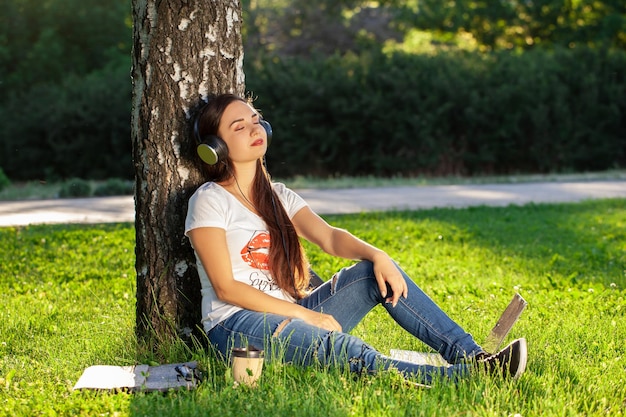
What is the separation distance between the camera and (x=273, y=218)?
14.1ft

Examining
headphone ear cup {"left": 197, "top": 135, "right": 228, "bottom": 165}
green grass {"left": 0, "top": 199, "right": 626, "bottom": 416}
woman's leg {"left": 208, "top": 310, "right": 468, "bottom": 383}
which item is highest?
headphone ear cup {"left": 197, "top": 135, "right": 228, "bottom": 165}

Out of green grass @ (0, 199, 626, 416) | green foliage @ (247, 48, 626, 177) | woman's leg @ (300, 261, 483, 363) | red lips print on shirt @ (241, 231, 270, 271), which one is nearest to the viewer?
green grass @ (0, 199, 626, 416)

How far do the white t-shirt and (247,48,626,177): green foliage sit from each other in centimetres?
1193

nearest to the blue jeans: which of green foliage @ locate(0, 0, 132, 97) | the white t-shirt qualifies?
the white t-shirt

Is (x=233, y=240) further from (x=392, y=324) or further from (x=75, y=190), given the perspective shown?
(x=75, y=190)

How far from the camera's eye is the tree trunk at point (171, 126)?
4402 mm

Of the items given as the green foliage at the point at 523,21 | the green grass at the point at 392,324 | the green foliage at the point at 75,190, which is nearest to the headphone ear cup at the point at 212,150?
the green grass at the point at 392,324

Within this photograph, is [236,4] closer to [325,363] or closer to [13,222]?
[325,363]

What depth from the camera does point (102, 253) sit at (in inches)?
305

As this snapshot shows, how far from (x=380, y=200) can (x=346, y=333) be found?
26.2 feet

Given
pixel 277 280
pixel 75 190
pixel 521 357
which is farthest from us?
pixel 75 190

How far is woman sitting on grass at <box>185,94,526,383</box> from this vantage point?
388 cm

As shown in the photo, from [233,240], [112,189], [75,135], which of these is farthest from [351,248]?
[75,135]

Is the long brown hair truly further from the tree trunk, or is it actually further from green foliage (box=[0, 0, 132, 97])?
green foliage (box=[0, 0, 132, 97])
